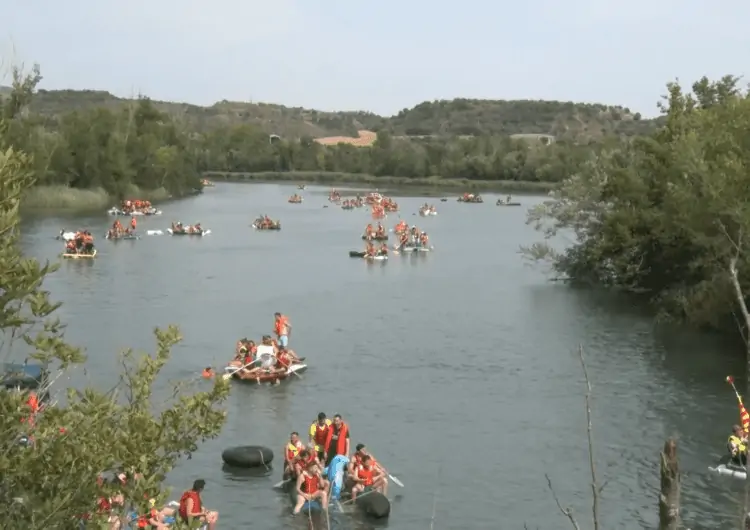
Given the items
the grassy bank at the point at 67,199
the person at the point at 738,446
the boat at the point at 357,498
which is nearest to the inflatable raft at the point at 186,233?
the grassy bank at the point at 67,199

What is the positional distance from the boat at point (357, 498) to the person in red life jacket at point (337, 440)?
219 millimetres

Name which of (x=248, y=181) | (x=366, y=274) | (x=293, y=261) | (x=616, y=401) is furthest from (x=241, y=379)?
(x=248, y=181)

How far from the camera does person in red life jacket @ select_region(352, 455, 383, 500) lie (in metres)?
19.3

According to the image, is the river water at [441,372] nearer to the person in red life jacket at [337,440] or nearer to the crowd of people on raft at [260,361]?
the crowd of people on raft at [260,361]

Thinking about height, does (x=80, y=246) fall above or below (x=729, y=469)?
below

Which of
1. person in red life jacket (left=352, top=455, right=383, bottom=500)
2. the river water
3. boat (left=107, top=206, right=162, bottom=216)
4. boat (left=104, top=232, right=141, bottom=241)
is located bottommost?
boat (left=107, top=206, right=162, bottom=216)

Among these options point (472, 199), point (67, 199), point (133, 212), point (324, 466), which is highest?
point (324, 466)

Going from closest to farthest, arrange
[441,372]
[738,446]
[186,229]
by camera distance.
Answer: [738,446] → [441,372] → [186,229]

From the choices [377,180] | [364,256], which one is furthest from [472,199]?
[364,256]

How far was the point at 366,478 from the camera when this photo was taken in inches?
765

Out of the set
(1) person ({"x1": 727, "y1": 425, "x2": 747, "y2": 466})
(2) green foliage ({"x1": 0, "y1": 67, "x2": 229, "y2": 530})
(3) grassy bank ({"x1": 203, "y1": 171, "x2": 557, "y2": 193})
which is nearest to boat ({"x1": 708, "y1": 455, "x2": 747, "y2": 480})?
(1) person ({"x1": 727, "y1": 425, "x2": 747, "y2": 466})

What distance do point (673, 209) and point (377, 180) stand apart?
129 meters

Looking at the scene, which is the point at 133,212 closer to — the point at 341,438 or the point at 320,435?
the point at 320,435

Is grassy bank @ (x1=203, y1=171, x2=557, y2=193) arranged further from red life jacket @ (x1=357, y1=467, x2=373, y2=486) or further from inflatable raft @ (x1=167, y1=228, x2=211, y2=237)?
red life jacket @ (x1=357, y1=467, x2=373, y2=486)
